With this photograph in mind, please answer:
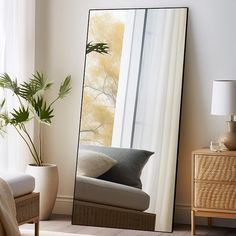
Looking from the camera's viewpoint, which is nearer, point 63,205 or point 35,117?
point 35,117

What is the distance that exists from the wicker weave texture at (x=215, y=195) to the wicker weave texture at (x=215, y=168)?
6 centimetres

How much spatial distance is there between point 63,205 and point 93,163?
2.02ft

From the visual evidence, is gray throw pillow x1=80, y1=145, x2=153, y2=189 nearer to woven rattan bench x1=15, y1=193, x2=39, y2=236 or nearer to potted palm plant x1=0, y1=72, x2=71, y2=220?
potted palm plant x1=0, y1=72, x2=71, y2=220

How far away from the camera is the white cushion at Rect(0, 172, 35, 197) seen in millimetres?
4746

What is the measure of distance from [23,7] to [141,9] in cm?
103

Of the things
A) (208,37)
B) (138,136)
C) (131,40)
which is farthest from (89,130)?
(208,37)

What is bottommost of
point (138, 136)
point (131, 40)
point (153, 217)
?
point (153, 217)

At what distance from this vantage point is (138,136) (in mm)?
5738

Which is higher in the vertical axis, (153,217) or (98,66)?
(98,66)

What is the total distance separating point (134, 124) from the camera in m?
5.75

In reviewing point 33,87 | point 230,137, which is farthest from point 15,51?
point 230,137

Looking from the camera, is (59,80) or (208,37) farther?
(59,80)

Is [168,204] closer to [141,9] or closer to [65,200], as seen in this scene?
[65,200]

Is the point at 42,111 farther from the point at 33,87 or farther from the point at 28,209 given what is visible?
the point at 28,209
